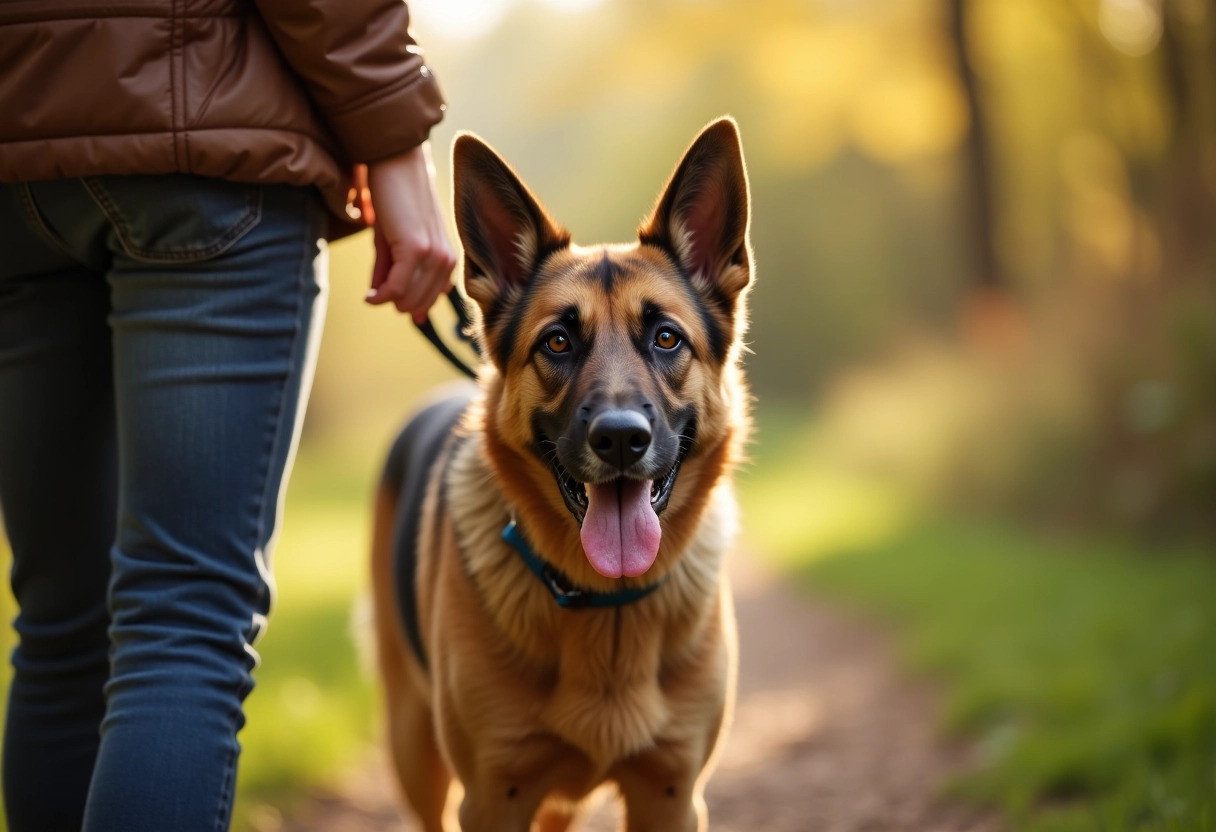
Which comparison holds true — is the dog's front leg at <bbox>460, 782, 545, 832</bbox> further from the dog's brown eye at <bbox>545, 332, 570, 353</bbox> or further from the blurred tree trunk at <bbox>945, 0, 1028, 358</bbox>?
the blurred tree trunk at <bbox>945, 0, 1028, 358</bbox>

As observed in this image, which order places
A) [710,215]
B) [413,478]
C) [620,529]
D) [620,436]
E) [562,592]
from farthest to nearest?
[413,478], [710,215], [562,592], [620,529], [620,436]

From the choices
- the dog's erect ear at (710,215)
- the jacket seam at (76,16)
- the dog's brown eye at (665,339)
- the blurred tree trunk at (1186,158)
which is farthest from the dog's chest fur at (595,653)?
the blurred tree trunk at (1186,158)

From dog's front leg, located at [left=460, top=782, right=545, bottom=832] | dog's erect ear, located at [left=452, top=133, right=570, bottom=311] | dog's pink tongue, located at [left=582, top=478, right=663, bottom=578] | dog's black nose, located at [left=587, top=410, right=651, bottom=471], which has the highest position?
dog's erect ear, located at [left=452, top=133, right=570, bottom=311]

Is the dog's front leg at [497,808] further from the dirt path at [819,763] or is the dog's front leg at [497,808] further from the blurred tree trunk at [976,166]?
the blurred tree trunk at [976,166]

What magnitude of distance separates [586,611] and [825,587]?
20.3 ft

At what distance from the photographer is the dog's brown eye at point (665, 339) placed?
9.33 ft

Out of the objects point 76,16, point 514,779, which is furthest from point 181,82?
point 514,779

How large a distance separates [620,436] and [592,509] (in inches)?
8.9

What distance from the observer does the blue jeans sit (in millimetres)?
1885

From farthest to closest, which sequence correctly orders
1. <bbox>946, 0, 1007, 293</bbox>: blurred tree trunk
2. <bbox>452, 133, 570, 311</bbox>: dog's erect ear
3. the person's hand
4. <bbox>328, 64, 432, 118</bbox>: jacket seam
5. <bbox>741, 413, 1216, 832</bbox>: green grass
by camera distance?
<bbox>946, 0, 1007, 293</bbox>: blurred tree trunk, <bbox>741, 413, 1216, 832</bbox>: green grass, <bbox>452, 133, 570, 311</bbox>: dog's erect ear, the person's hand, <bbox>328, 64, 432, 118</bbox>: jacket seam

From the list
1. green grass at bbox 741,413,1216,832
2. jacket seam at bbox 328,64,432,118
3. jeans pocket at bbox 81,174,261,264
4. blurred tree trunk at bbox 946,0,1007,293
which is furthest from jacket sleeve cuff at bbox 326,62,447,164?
blurred tree trunk at bbox 946,0,1007,293

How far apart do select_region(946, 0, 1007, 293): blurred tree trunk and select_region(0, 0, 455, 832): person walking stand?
11.5 meters

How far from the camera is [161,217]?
1.97m

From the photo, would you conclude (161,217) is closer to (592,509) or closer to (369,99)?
(369,99)
